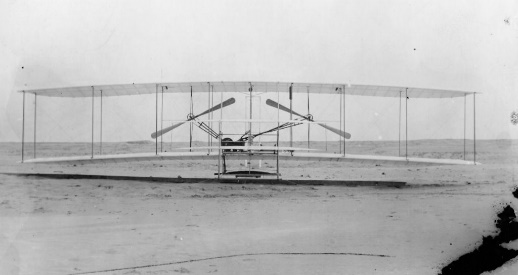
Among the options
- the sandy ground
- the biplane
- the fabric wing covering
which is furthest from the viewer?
the fabric wing covering

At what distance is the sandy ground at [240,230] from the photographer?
609cm

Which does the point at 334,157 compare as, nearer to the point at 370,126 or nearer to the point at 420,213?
the point at 370,126

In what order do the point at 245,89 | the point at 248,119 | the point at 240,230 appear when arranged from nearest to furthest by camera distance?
the point at 240,230 < the point at 248,119 < the point at 245,89

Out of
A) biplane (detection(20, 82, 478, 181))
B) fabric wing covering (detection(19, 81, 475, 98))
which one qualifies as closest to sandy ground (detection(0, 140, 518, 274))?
biplane (detection(20, 82, 478, 181))

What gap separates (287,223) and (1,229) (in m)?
4.34

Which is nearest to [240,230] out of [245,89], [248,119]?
[248,119]

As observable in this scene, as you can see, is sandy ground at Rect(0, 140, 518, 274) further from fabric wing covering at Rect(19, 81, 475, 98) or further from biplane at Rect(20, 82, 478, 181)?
fabric wing covering at Rect(19, 81, 475, 98)

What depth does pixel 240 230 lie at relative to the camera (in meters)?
7.91

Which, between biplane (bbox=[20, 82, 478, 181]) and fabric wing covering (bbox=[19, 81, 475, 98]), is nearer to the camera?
biplane (bbox=[20, 82, 478, 181])

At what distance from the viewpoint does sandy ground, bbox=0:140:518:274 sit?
6.09 m

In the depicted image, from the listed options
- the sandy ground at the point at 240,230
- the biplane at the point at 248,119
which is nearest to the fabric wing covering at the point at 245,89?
the biplane at the point at 248,119

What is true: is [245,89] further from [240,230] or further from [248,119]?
[240,230]

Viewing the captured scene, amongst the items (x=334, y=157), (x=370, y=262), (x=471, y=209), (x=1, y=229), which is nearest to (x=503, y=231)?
(x=370, y=262)

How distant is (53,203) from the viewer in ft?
35.7
